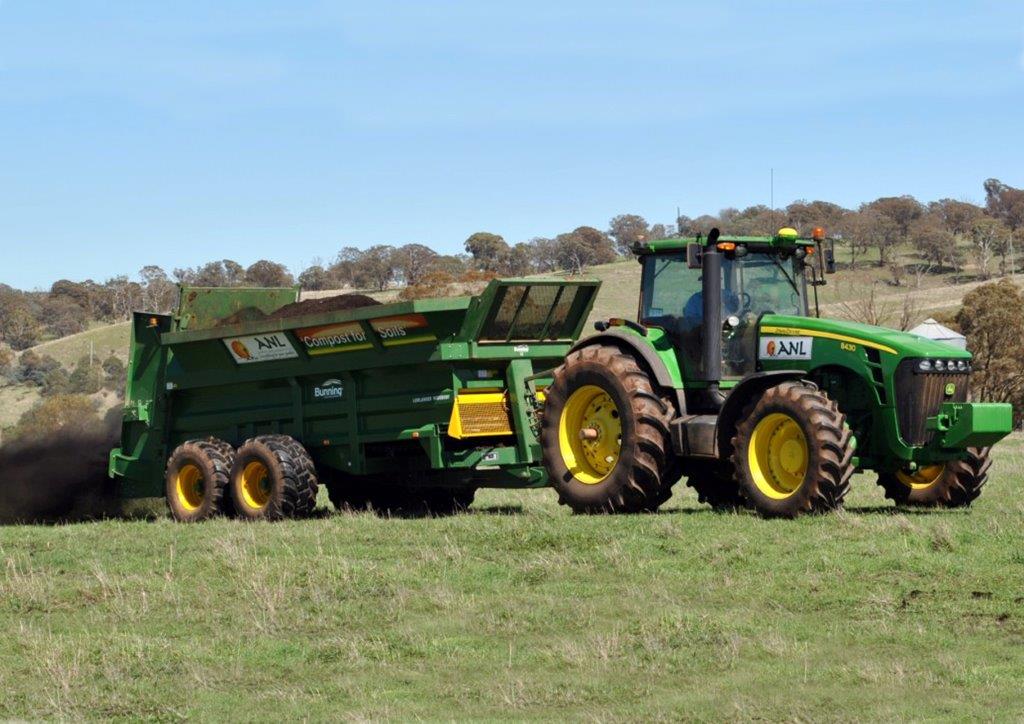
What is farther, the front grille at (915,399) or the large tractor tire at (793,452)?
the front grille at (915,399)

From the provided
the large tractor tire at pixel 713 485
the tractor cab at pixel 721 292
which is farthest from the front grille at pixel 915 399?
the large tractor tire at pixel 713 485

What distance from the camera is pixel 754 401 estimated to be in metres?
13.3

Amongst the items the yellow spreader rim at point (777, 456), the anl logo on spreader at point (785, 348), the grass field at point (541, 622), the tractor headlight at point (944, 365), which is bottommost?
the grass field at point (541, 622)

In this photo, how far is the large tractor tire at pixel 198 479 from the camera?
680 inches

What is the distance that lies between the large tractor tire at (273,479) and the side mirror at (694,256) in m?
5.32

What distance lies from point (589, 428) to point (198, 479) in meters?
5.72

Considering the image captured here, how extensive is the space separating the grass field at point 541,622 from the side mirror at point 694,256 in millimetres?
2368

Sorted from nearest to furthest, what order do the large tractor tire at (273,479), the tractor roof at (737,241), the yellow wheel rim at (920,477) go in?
the tractor roof at (737,241) < the yellow wheel rim at (920,477) < the large tractor tire at (273,479)

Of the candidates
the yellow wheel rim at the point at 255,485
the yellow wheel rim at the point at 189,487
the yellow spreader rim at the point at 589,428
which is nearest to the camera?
the yellow spreader rim at the point at 589,428

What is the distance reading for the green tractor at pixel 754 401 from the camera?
12953 mm

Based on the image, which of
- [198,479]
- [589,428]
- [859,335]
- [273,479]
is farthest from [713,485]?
[198,479]

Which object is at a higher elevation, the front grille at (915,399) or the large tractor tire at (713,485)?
the front grille at (915,399)

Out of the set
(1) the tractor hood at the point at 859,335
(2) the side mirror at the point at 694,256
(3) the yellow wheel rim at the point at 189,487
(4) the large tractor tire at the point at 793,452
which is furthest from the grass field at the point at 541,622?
(3) the yellow wheel rim at the point at 189,487

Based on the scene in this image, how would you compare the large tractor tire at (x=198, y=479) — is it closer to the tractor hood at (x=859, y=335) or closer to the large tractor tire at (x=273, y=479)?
the large tractor tire at (x=273, y=479)
